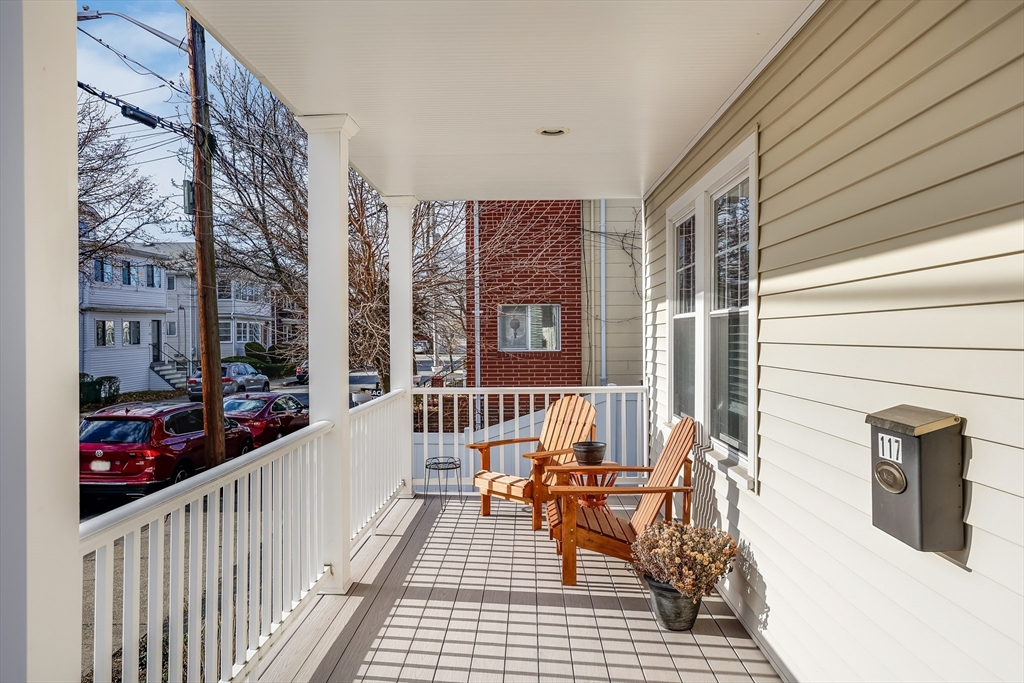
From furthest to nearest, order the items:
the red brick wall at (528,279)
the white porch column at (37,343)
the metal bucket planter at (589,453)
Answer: the red brick wall at (528,279) < the metal bucket planter at (589,453) < the white porch column at (37,343)

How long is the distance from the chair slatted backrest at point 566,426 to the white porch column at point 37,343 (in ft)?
12.5

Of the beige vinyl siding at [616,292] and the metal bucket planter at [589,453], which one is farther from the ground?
the beige vinyl siding at [616,292]

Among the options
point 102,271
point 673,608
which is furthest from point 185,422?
point 673,608

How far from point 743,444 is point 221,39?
311cm

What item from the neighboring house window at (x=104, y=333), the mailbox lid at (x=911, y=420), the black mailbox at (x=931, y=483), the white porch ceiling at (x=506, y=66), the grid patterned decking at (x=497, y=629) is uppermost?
the white porch ceiling at (x=506, y=66)

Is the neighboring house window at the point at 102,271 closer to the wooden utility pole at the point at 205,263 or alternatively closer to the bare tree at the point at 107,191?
the bare tree at the point at 107,191

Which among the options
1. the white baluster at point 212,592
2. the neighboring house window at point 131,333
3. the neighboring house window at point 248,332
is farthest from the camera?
the neighboring house window at point 248,332

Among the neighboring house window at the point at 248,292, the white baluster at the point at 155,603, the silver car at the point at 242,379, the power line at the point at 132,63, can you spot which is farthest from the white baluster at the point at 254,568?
the silver car at the point at 242,379

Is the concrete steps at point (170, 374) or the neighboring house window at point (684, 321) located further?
the concrete steps at point (170, 374)

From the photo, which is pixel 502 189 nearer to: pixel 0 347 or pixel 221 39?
pixel 221 39

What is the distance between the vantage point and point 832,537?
2.28m

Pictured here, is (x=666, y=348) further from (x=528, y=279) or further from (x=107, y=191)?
(x=107, y=191)

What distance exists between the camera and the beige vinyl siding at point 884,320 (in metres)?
1.47

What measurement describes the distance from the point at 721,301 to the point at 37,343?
325 cm
